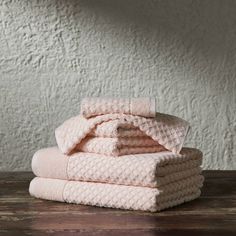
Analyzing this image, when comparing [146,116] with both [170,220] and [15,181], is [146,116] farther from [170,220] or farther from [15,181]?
[15,181]

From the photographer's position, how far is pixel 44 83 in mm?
1981

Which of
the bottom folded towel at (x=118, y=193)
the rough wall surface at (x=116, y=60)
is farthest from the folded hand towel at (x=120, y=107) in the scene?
the rough wall surface at (x=116, y=60)

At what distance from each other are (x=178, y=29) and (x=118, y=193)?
31.6 inches

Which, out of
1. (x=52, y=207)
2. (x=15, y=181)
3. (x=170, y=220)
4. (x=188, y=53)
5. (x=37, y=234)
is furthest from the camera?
(x=188, y=53)

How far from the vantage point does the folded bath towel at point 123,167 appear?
1.28 metres

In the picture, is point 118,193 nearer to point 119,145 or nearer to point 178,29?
point 119,145

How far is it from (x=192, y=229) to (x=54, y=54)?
980 millimetres

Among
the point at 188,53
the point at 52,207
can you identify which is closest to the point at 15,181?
the point at 52,207

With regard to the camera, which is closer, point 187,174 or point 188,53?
point 187,174

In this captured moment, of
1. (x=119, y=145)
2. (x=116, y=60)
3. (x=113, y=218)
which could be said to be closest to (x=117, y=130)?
(x=119, y=145)

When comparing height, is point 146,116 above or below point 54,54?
below

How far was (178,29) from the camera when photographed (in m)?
1.96

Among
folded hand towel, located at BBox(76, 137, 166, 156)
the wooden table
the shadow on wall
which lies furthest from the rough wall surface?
folded hand towel, located at BBox(76, 137, 166, 156)

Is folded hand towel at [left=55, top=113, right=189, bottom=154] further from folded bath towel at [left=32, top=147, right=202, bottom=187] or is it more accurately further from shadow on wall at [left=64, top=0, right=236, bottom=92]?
shadow on wall at [left=64, top=0, right=236, bottom=92]
